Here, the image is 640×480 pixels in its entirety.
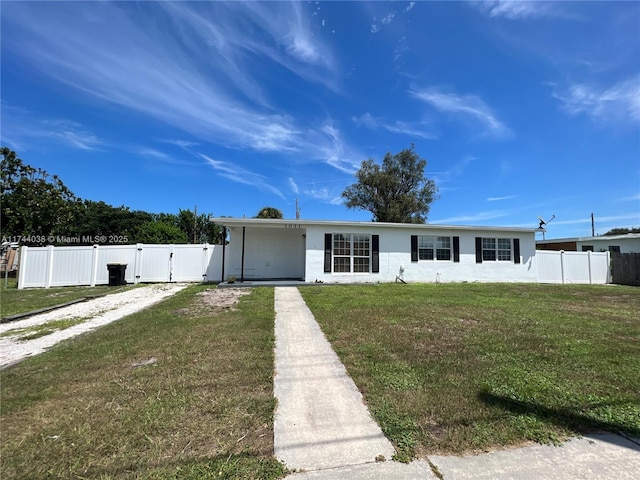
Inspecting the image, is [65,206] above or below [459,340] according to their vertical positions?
A: above

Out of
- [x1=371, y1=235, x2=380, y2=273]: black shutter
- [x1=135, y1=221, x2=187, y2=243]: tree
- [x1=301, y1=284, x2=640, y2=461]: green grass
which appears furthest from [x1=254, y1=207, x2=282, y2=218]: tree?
[x1=301, y1=284, x2=640, y2=461]: green grass

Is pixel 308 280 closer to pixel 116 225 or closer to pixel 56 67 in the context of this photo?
pixel 56 67

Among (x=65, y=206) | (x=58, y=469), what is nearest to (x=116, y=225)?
(x=65, y=206)

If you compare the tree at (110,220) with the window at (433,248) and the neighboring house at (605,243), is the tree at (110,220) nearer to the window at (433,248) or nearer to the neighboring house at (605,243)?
the window at (433,248)

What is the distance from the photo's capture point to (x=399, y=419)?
8.48ft

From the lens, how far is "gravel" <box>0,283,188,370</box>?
4.55m

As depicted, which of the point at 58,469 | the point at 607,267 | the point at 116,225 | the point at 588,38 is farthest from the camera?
the point at 116,225

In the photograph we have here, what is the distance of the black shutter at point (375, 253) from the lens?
13.9 metres

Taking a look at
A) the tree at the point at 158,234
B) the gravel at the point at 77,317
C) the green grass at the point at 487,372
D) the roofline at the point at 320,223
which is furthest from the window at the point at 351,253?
the tree at the point at 158,234

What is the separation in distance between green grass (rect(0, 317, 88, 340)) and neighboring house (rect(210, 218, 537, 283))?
22.0 feet

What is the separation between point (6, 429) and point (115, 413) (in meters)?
0.76

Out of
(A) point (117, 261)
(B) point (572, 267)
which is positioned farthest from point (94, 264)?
(B) point (572, 267)

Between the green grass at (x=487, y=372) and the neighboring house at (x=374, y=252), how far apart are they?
6.47m

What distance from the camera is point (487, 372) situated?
3.55 meters
